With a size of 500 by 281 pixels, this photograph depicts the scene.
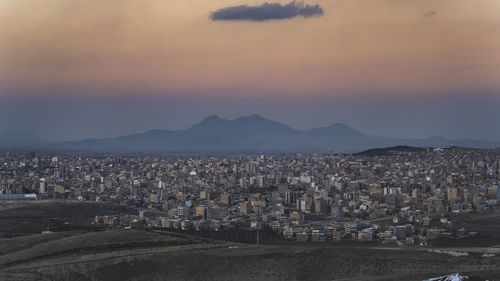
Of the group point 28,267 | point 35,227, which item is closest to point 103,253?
point 28,267

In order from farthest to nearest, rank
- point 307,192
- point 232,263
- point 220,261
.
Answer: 1. point 307,192
2. point 220,261
3. point 232,263

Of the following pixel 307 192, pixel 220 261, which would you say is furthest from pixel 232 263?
pixel 307 192

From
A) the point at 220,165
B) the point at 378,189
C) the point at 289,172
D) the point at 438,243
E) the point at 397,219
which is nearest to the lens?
the point at 438,243

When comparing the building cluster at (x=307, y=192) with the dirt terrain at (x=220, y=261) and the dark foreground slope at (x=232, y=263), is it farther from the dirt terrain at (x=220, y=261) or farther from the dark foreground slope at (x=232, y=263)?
the dark foreground slope at (x=232, y=263)

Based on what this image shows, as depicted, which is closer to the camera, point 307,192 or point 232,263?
point 232,263

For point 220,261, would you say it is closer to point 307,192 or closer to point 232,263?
point 232,263

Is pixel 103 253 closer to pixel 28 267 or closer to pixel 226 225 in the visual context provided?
pixel 28 267
